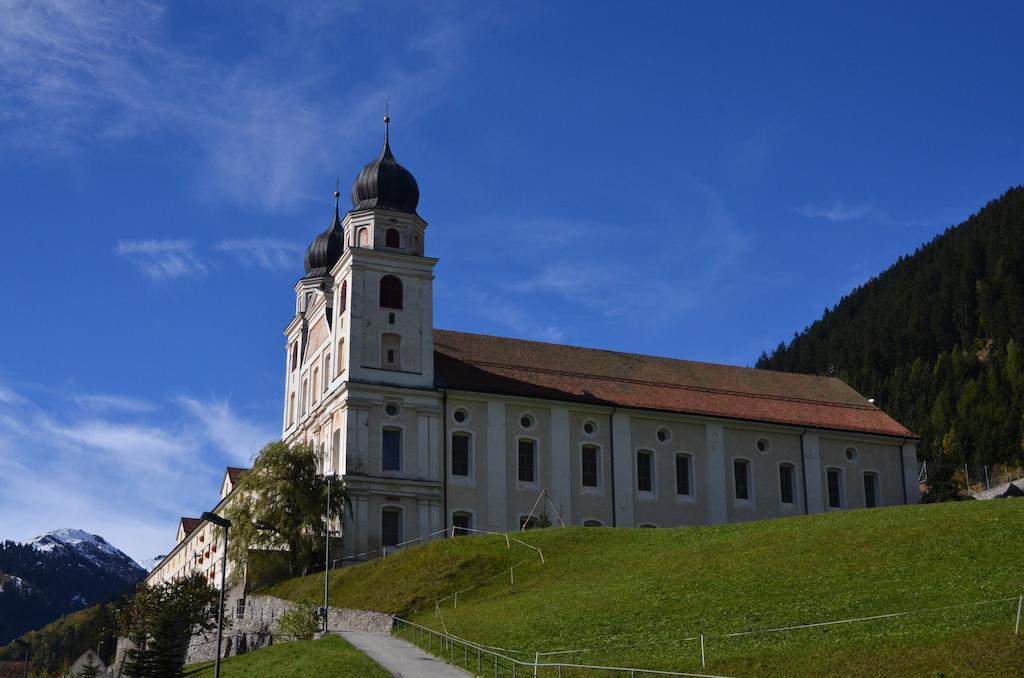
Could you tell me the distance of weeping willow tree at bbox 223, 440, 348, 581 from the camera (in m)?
52.8

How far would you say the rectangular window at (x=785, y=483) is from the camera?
217ft

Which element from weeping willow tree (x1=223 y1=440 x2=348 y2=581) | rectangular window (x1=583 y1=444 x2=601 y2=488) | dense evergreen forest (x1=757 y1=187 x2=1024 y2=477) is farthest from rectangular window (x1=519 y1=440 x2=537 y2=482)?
dense evergreen forest (x1=757 y1=187 x2=1024 y2=477)

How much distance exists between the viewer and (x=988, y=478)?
10225cm

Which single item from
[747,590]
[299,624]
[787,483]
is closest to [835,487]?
[787,483]

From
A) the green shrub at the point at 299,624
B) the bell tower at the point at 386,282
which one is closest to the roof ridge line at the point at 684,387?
the bell tower at the point at 386,282

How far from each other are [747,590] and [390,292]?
99.3 feet

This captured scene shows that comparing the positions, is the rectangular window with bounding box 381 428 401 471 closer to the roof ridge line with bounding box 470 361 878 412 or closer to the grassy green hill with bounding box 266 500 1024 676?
the roof ridge line with bounding box 470 361 878 412

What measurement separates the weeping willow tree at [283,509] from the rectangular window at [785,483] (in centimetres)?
2408

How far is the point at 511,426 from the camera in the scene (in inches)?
2394

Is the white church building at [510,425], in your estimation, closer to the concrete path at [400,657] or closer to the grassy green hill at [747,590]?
the grassy green hill at [747,590]

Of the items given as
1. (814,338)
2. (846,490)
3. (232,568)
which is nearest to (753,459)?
(846,490)

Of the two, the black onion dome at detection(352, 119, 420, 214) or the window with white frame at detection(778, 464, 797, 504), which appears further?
the window with white frame at detection(778, 464, 797, 504)

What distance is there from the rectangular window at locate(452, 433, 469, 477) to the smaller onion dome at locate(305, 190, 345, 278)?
17350 mm

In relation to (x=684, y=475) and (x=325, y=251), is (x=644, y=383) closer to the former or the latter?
(x=684, y=475)
